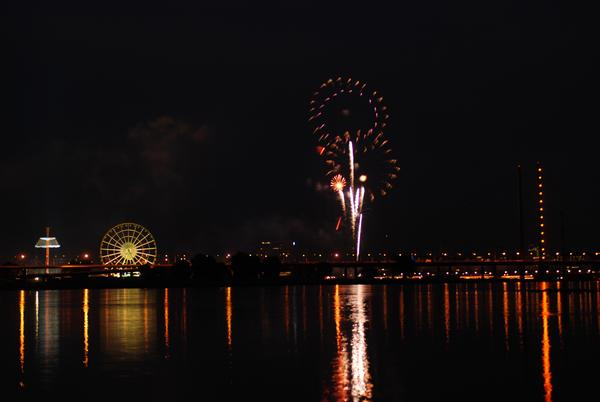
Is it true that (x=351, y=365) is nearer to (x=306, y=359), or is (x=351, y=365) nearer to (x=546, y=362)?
(x=306, y=359)

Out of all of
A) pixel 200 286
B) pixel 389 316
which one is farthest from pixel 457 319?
pixel 200 286

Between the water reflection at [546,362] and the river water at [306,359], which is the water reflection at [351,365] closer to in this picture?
the river water at [306,359]

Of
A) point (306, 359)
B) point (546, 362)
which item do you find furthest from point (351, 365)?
point (546, 362)

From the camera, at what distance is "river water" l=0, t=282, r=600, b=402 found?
70.6 feet

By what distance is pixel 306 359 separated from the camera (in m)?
28.0

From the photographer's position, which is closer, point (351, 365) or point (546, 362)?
point (351, 365)

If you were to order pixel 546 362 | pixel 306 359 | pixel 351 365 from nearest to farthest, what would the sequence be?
pixel 351 365
pixel 546 362
pixel 306 359

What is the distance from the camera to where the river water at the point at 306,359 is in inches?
848

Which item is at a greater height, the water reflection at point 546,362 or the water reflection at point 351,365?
the water reflection at point 351,365

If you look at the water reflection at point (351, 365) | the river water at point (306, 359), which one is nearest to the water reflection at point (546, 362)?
the river water at point (306, 359)

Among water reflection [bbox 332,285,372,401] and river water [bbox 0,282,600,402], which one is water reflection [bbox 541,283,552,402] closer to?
river water [bbox 0,282,600,402]

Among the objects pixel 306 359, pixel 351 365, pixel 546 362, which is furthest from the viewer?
pixel 306 359

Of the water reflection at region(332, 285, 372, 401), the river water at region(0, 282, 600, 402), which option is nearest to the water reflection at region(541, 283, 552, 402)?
the river water at region(0, 282, 600, 402)

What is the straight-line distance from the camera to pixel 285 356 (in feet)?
95.5
